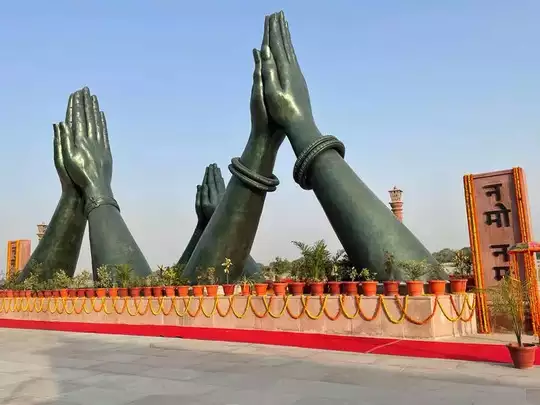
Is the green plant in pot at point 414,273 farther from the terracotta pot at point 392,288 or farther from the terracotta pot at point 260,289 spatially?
the terracotta pot at point 260,289

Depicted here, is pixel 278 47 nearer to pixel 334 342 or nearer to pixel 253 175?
pixel 253 175

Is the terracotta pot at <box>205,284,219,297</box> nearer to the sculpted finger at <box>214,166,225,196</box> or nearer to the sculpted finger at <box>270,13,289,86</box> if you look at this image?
the sculpted finger at <box>270,13,289,86</box>

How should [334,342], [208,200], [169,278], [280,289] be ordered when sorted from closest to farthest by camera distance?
[334,342]
[280,289]
[169,278]
[208,200]

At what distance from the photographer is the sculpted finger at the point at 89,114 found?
1747 cm

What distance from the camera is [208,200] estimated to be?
18203mm

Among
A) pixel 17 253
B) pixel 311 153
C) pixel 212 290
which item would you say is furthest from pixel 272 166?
pixel 17 253

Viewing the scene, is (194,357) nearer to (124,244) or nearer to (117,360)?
(117,360)

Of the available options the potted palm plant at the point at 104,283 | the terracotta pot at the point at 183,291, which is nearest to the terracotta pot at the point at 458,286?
the terracotta pot at the point at 183,291

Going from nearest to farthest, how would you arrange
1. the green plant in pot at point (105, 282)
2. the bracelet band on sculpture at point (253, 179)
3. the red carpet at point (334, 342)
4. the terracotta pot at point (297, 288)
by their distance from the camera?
the red carpet at point (334, 342) < the terracotta pot at point (297, 288) < the bracelet band on sculpture at point (253, 179) < the green plant in pot at point (105, 282)

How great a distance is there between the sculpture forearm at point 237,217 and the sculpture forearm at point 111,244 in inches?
122

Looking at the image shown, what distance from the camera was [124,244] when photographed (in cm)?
1530

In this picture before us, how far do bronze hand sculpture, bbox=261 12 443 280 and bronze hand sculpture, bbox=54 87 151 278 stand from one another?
21.3 feet

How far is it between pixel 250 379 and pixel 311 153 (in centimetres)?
622

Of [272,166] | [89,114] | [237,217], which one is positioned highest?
[89,114]
